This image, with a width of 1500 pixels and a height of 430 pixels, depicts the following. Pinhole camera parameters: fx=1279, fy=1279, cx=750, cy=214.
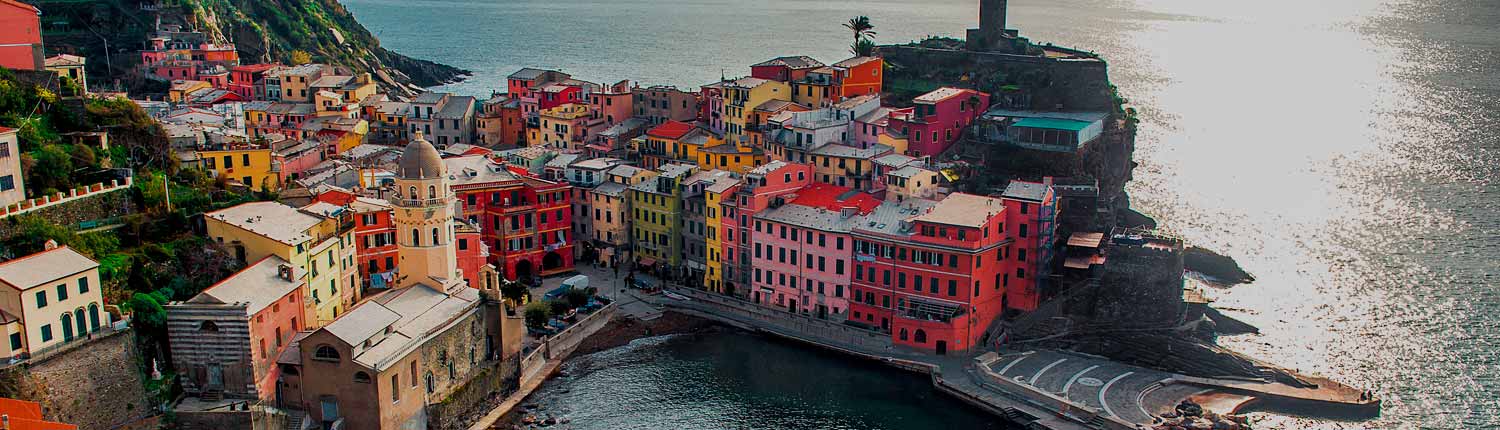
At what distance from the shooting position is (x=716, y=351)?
205 ft

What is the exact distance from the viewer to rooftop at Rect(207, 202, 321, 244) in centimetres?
5034

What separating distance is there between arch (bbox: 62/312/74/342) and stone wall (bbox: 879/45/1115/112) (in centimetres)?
5588

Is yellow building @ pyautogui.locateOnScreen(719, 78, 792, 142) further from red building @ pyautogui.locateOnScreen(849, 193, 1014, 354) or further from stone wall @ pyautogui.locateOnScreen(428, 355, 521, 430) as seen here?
stone wall @ pyautogui.locateOnScreen(428, 355, 521, 430)

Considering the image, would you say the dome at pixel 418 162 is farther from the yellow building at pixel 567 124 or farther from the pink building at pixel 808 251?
the yellow building at pixel 567 124

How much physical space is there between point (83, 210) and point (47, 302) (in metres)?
10.1

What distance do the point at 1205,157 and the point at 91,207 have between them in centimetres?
9624

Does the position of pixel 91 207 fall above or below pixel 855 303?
above

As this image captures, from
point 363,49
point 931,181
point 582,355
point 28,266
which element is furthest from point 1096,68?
point 363,49

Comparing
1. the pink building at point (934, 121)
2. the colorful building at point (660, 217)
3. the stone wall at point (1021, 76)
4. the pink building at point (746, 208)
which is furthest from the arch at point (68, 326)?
the stone wall at point (1021, 76)

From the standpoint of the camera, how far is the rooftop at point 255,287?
45.3 m

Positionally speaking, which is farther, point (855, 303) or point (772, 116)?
point (772, 116)

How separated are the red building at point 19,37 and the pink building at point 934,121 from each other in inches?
1772

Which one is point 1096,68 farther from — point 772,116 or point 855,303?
point 855,303

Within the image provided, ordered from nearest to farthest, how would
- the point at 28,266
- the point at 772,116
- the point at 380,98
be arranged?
the point at 28,266
the point at 772,116
the point at 380,98
